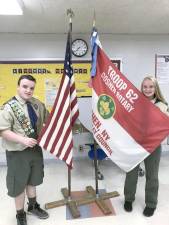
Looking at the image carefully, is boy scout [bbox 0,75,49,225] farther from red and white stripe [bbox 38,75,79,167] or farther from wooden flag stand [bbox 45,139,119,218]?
wooden flag stand [bbox 45,139,119,218]

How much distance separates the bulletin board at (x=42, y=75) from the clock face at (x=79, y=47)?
14cm

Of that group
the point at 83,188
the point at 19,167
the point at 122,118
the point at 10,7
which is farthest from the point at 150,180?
the point at 10,7

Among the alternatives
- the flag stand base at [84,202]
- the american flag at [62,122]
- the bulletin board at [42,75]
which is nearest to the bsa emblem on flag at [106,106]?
the american flag at [62,122]

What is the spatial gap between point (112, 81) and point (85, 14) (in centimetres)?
102

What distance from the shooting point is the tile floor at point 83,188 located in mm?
2443

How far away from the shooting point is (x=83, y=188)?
10.5ft

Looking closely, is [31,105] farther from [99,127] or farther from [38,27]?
[38,27]

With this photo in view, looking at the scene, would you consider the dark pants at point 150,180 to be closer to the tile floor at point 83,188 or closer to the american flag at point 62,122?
the tile floor at point 83,188

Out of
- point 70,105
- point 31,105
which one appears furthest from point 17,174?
point 70,105

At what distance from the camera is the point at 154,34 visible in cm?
410

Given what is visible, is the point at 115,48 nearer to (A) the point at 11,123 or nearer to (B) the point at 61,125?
(B) the point at 61,125

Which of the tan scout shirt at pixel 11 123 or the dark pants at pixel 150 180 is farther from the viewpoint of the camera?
the dark pants at pixel 150 180

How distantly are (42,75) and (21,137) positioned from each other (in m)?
2.04

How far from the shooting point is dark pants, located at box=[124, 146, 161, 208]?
7.93 feet
